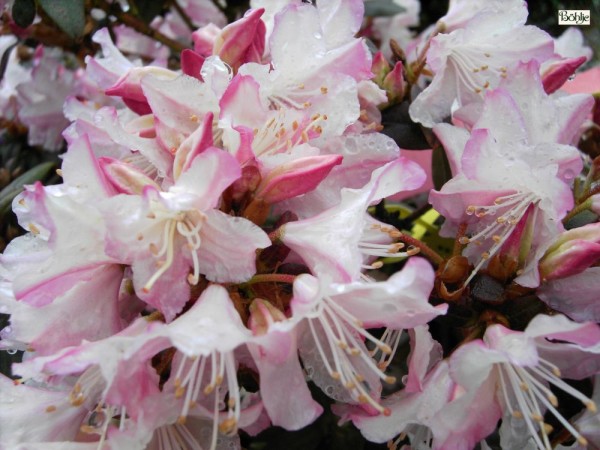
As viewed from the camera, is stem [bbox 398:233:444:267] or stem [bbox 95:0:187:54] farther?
stem [bbox 95:0:187:54]

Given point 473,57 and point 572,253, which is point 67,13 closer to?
point 473,57

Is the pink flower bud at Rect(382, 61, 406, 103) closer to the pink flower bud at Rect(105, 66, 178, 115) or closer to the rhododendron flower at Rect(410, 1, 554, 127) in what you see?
the rhododendron flower at Rect(410, 1, 554, 127)

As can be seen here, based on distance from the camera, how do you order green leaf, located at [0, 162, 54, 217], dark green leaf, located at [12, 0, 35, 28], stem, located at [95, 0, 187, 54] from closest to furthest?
1. green leaf, located at [0, 162, 54, 217]
2. dark green leaf, located at [12, 0, 35, 28]
3. stem, located at [95, 0, 187, 54]

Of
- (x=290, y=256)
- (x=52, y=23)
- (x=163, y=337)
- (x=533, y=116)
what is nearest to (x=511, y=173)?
(x=533, y=116)

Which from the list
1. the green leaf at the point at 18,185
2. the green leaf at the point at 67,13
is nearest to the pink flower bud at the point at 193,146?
the green leaf at the point at 18,185

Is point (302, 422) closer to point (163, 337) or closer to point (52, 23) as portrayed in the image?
point (163, 337)

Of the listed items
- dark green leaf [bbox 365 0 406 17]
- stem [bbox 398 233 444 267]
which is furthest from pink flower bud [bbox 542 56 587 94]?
dark green leaf [bbox 365 0 406 17]

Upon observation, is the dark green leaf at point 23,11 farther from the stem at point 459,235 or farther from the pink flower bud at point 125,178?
the stem at point 459,235

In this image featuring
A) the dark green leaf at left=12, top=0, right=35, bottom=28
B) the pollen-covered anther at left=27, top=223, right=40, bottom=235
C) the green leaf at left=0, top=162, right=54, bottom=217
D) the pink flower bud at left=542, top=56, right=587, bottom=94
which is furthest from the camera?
the dark green leaf at left=12, top=0, right=35, bottom=28
